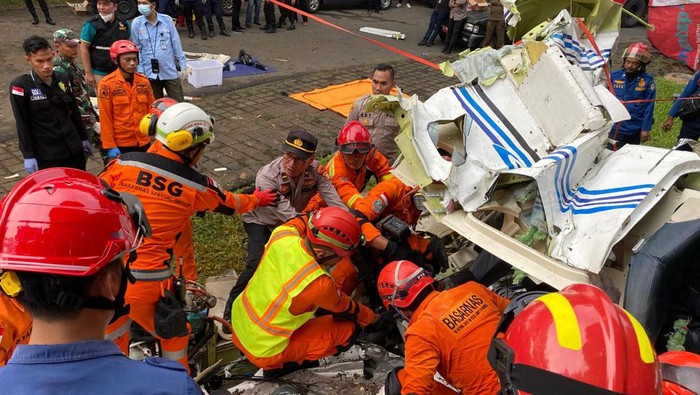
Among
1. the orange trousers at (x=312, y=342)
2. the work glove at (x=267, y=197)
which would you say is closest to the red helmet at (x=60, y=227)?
the orange trousers at (x=312, y=342)

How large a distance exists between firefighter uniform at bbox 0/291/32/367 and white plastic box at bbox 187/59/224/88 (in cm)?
732

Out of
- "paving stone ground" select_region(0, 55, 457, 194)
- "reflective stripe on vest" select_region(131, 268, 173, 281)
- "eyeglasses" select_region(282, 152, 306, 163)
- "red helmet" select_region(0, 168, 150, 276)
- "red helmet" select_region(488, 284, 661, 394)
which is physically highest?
"red helmet" select_region(0, 168, 150, 276)

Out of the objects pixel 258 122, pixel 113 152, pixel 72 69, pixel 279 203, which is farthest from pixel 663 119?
pixel 72 69

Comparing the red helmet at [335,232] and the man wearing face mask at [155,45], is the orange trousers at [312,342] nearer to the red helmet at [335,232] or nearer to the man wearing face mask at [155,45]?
the red helmet at [335,232]

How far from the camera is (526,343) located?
1.79 meters

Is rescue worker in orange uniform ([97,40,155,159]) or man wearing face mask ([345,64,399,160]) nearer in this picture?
rescue worker in orange uniform ([97,40,155,159])

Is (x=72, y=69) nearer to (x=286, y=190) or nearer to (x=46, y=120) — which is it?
(x=46, y=120)

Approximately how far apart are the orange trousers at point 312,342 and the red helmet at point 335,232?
23.3 inches

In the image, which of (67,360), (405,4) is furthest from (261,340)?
(405,4)

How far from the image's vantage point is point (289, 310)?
3.42m

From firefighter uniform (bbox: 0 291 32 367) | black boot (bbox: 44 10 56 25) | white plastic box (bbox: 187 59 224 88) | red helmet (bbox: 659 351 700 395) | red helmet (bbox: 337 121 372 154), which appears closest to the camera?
red helmet (bbox: 659 351 700 395)

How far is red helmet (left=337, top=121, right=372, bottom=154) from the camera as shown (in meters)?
4.64

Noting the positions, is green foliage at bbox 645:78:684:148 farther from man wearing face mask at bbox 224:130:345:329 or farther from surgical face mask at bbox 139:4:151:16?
surgical face mask at bbox 139:4:151:16

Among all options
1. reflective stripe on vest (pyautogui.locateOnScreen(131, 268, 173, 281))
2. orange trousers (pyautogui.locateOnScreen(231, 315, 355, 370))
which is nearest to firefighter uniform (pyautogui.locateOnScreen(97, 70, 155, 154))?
reflective stripe on vest (pyautogui.locateOnScreen(131, 268, 173, 281))
